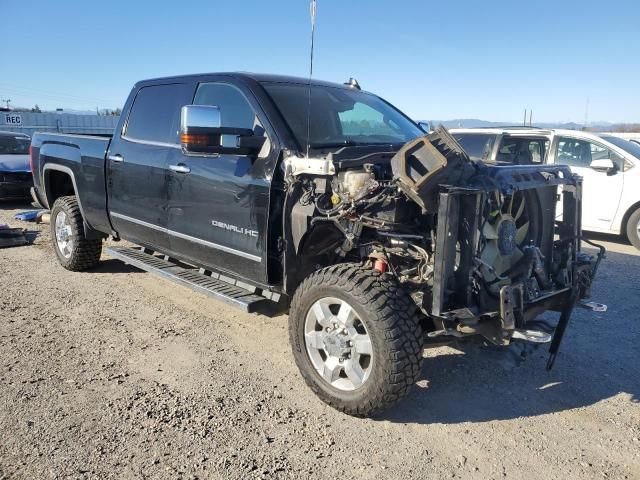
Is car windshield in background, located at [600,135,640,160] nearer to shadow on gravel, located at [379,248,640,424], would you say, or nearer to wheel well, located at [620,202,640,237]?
wheel well, located at [620,202,640,237]

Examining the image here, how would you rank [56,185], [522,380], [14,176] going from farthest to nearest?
[14,176] < [56,185] < [522,380]

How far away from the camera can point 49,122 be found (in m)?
23.5

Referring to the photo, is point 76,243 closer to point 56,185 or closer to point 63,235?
point 63,235

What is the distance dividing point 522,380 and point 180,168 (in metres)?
3.11

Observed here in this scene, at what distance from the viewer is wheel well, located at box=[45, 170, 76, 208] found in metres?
6.65

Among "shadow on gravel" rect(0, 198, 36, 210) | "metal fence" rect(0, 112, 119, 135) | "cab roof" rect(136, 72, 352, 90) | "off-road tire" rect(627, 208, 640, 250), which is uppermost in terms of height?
"metal fence" rect(0, 112, 119, 135)

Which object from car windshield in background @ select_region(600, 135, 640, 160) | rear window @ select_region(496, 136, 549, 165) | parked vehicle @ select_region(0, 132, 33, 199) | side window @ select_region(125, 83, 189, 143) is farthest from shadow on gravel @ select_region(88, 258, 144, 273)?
car windshield in background @ select_region(600, 135, 640, 160)

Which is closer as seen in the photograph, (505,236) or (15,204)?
(505,236)

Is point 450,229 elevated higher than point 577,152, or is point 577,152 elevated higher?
point 577,152

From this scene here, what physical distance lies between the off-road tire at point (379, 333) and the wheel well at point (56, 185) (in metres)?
4.65

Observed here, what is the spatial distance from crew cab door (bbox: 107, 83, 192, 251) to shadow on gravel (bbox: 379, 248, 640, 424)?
2.61m

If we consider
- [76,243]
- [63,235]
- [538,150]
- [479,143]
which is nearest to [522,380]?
[76,243]

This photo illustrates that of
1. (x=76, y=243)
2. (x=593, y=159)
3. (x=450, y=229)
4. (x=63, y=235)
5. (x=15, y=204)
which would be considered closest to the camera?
(x=450, y=229)

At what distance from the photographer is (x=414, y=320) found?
123 inches
